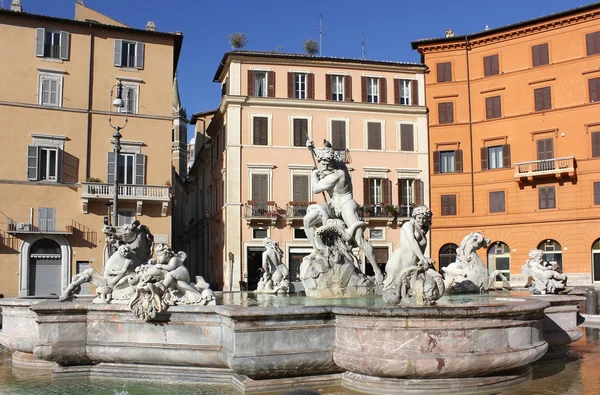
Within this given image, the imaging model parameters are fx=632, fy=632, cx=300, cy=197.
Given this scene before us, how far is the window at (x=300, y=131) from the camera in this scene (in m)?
37.1

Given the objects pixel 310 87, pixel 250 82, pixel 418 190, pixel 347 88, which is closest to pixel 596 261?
pixel 418 190

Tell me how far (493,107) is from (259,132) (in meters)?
14.1

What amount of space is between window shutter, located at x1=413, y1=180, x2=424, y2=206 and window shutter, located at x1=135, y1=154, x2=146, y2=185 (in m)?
15.8

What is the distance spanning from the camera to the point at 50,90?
3284cm

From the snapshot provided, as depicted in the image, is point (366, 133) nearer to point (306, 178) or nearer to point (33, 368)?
point (306, 178)

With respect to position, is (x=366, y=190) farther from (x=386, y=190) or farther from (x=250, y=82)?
(x=250, y=82)

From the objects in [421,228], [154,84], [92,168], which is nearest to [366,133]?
[154,84]

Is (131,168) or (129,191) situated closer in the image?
(129,191)

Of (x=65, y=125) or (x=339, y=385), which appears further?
(x=65, y=125)

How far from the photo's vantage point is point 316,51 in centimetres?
3978

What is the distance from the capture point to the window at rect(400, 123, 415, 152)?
3847 centimetres

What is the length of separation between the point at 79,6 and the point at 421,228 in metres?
32.1

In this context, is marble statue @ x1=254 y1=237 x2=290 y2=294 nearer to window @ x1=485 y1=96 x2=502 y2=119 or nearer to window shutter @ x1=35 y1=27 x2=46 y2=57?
window shutter @ x1=35 y1=27 x2=46 y2=57

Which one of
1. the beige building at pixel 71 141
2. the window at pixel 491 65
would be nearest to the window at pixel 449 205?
the window at pixel 491 65
